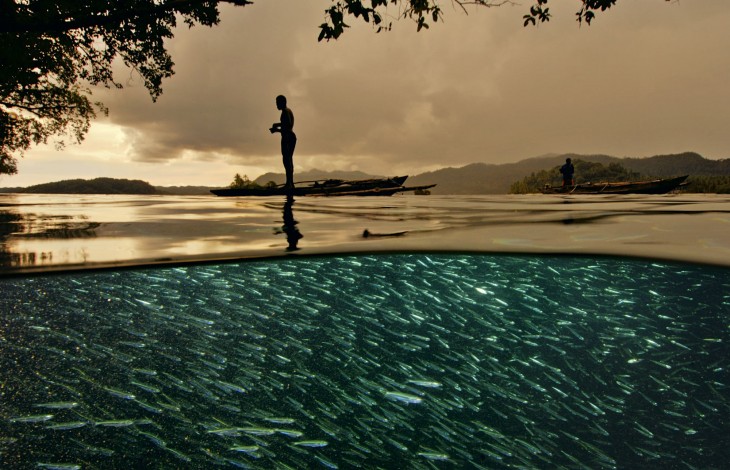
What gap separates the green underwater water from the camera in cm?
788

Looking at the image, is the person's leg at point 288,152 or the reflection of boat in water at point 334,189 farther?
the reflection of boat in water at point 334,189

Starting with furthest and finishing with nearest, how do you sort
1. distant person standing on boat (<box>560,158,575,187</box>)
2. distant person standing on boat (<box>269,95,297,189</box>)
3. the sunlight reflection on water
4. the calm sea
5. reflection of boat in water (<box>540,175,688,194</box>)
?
distant person standing on boat (<box>560,158,575,187</box>)
reflection of boat in water (<box>540,175,688,194</box>)
distant person standing on boat (<box>269,95,297,189</box>)
the calm sea
the sunlight reflection on water

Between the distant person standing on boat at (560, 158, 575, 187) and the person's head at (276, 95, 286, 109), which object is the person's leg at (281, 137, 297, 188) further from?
the distant person standing on boat at (560, 158, 575, 187)

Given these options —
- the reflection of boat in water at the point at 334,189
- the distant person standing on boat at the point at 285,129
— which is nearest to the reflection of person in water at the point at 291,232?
the distant person standing on boat at the point at 285,129

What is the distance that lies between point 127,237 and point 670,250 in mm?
6533

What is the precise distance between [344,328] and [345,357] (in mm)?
1296

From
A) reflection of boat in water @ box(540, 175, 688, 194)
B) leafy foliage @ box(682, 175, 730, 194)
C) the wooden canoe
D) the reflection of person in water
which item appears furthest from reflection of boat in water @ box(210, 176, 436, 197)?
leafy foliage @ box(682, 175, 730, 194)

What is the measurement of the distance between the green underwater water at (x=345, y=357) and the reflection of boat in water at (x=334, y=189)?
5.75 meters

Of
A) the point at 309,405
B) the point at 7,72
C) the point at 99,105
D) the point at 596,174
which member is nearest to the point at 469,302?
the point at 309,405


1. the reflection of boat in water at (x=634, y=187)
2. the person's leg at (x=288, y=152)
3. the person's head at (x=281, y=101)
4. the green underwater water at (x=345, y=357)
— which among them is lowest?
the green underwater water at (x=345, y=357)

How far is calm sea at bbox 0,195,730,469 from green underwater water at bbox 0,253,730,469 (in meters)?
0.09

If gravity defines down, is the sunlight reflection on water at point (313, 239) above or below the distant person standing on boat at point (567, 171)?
below

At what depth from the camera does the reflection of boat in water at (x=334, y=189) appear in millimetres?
18781

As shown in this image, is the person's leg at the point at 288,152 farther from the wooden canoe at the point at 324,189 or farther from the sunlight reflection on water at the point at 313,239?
the sunlight reflection on water at the point at 313,239
